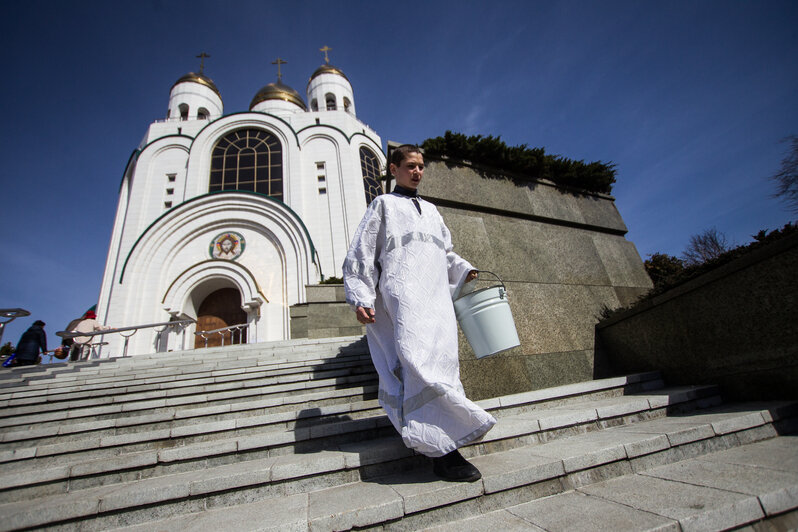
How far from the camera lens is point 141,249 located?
13461 mm

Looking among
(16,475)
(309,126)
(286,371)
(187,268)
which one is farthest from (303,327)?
(309,126)

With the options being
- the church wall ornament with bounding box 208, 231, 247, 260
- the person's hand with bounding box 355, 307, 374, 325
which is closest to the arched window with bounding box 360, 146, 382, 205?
the church wall ornament with bounding box 208, 231, 247, 260

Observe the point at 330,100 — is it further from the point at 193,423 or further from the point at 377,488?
the point at 377,488

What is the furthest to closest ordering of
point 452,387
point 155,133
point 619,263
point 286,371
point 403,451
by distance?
1. point 155,133
2. point 619,263
3. point 286,371
4. point 403,451
5. point 452,387

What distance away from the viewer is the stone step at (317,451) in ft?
6.79

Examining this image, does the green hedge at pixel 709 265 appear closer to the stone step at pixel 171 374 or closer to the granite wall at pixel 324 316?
the stone step at pixel 171 374

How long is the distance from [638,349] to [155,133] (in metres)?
22.8

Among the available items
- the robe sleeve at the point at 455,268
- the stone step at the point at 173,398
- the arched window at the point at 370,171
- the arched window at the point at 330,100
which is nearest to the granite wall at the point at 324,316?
the stone step at the point at 173,398

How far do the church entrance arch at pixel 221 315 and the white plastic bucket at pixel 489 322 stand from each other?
1226cm

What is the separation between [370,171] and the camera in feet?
64.6

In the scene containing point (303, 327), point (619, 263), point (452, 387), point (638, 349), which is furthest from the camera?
point (303, 327)

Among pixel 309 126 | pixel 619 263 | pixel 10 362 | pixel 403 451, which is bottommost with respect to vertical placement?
pixel 403 451

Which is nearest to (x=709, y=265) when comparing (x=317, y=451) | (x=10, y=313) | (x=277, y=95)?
(x=317, y=451)

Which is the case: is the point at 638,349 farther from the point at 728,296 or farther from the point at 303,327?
the point at 303,327
